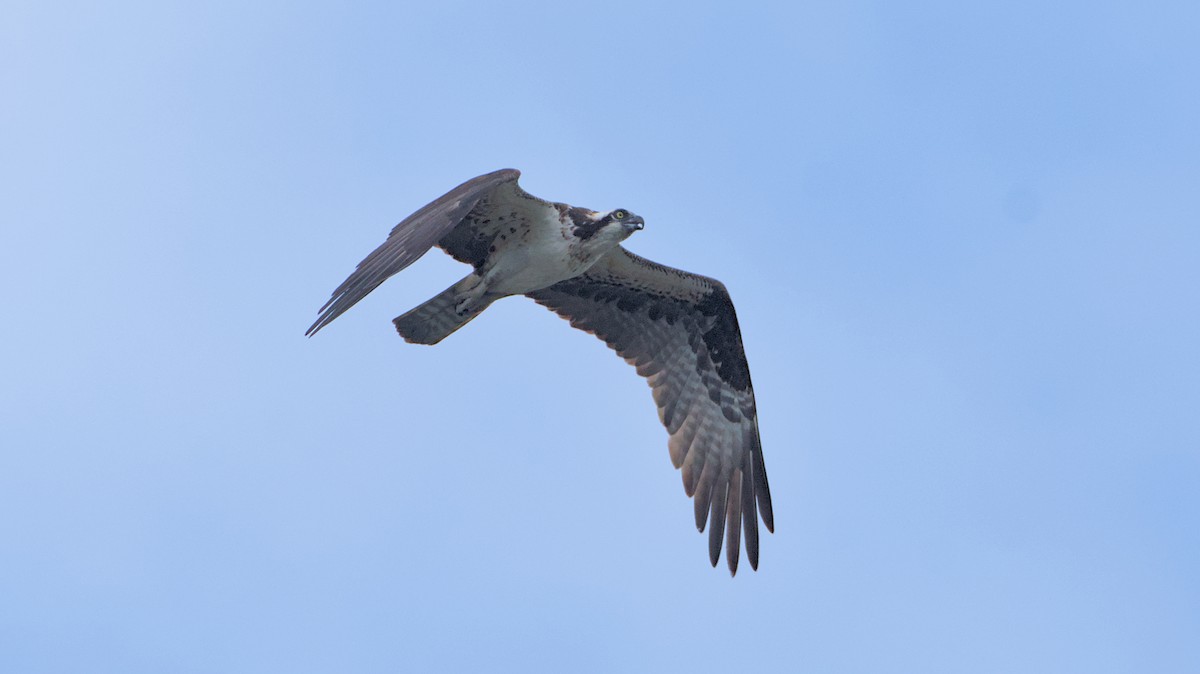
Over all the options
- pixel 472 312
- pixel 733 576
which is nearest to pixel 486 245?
pixel 472 312

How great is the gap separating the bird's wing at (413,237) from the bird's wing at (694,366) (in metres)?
2.01

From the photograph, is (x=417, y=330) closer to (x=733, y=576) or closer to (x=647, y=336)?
(x=647, y=336)

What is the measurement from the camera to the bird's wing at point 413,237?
34.5ft

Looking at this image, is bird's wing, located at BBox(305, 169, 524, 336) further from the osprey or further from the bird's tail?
the bird's tail

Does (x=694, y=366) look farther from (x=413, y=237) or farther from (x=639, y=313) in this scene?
(x=413, y=237)

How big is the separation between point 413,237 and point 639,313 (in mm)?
3695

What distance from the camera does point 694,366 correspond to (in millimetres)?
14711

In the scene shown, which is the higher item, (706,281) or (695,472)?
(706,281)

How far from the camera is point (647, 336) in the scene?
14586 mm

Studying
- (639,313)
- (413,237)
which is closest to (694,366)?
(639,313)

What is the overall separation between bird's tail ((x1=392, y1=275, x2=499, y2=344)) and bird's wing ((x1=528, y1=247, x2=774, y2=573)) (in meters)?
1.11

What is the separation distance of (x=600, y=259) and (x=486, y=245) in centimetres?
119

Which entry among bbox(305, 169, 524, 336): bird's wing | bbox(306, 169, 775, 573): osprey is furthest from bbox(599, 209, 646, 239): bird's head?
bbox(305, 169, 524, 336): bird's wing

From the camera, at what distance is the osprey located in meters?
12.8
